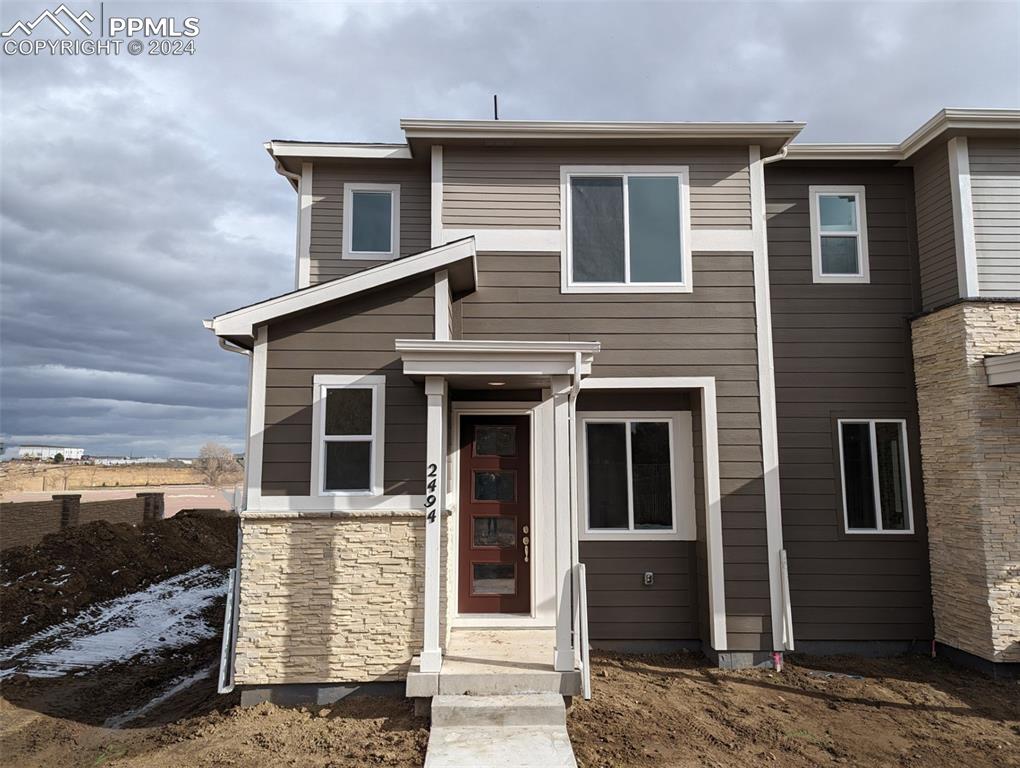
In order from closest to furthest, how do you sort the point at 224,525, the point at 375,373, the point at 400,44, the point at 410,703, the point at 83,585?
the point at 410,703 → the point at 375,373 → the point at 400,44 → the point at 83,585 → the point at 224,525

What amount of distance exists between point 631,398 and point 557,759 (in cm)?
405

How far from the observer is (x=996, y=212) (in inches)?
271

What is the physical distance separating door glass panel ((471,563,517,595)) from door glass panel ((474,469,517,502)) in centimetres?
76

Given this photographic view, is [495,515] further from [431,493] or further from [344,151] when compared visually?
[344,151]

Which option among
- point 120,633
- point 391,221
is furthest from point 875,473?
point 120,633

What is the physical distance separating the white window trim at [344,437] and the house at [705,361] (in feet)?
0.20

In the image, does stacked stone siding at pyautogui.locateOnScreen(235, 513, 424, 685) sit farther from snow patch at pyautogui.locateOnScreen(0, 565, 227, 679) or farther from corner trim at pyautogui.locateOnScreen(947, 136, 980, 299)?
corner trim at pyautogui.locateOnScreen(947, 136, 980, 299)

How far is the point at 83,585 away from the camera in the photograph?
9.81 m

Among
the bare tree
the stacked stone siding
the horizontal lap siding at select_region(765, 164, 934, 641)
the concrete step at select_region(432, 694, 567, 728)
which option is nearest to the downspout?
the concrete step at select_region(432, 694, 567, 728)

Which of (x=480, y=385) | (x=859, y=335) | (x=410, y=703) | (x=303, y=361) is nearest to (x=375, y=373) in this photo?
(x=303, y=361)

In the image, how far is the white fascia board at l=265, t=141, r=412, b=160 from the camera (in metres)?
7.32

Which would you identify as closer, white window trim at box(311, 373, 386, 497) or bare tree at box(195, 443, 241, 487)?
white window trim at box(311, 373, 386, 497)

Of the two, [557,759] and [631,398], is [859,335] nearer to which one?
[631,398]

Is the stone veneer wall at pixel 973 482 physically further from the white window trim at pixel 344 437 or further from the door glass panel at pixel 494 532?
the white window trim at pixel 344 437
